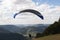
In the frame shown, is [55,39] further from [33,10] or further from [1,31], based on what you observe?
[1,31]

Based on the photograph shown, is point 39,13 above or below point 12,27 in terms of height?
above

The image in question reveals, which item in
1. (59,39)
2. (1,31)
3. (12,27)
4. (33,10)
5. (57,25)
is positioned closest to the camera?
(59,39)

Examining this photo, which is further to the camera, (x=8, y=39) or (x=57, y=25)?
(x=57, y=25)

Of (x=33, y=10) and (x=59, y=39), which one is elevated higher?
(x=33, y=10)

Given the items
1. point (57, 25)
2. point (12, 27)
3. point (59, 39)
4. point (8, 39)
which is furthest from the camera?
point (12, 27)

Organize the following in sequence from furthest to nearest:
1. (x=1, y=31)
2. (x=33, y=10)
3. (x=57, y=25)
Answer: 1. (x=1, y=31)
2. (x=57, y=25)
3. (x=33, y=10)

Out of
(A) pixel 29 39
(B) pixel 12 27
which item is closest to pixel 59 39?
(A) pixel 29 39

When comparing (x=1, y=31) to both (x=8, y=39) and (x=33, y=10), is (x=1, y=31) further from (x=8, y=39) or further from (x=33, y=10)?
(x=33, y=10)

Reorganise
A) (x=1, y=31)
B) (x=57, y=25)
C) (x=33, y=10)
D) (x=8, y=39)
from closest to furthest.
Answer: (x=33, y=10), (x=8, y=39), (x=57, y=25), (x=1, y=31)

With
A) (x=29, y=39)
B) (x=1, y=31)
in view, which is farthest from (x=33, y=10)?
(x=1, y=31)
